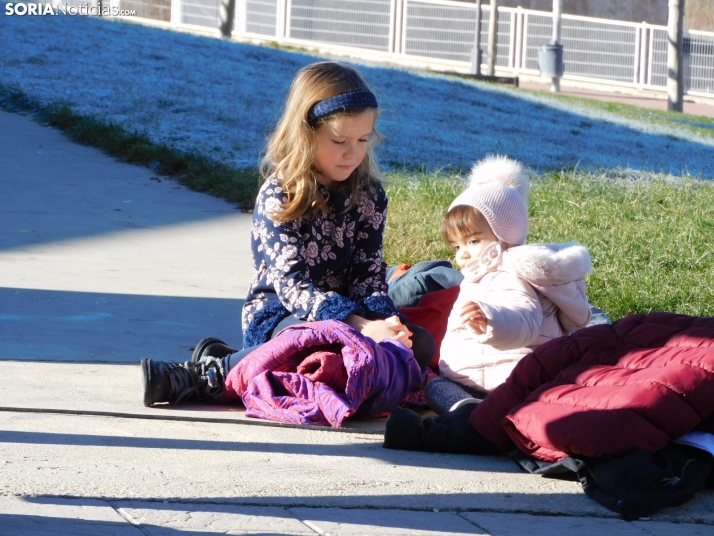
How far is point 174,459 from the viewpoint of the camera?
2.88 meters

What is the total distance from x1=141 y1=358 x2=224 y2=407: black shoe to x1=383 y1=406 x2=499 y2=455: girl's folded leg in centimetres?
71

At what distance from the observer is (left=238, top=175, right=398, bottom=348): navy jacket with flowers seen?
3691mm

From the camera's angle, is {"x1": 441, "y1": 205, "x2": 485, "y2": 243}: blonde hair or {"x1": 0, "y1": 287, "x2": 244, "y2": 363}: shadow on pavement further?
{"x1": 0, "y1": 287, "x2": 244, "y2": 363}: shadow on pavement

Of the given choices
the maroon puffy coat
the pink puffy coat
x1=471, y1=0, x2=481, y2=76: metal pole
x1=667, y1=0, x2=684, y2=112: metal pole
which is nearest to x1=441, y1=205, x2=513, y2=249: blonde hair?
the pink puffy coat

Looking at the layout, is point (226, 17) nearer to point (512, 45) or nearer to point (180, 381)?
point (512, 45)

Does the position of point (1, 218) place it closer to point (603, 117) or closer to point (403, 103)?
point (403, 103)

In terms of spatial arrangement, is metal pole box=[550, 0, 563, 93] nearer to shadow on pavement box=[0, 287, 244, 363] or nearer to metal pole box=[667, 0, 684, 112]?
metal pole box=[667, 0, 684, 112]

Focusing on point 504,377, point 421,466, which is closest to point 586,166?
point 504,377

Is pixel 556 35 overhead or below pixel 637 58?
overhead

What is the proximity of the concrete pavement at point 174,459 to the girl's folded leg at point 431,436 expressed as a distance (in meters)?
0.05

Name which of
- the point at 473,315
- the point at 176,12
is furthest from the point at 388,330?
the point at 176,12

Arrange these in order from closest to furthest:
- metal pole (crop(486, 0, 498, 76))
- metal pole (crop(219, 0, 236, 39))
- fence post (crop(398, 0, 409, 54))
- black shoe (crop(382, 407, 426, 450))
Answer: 1. black shoe (crop(382, 407, 426, 450))
2. metal pole (crop(219, 0, 236, 39))
3. metal pole (crop(486, 0, 498, 76))
4. fence post (crop(398, 0, 409, 54))

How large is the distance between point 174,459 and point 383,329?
100 cm

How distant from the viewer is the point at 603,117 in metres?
14.7
